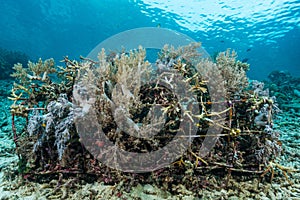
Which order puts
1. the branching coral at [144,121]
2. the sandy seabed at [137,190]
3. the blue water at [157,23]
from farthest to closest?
the blue water at [157,23] → the branching coral at [144,121] → the sandy seabed at [137,190]

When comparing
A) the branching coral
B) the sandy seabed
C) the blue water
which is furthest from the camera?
the blue water

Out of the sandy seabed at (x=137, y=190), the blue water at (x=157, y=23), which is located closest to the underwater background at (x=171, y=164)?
the sandy seabed at (x=137, y=190)

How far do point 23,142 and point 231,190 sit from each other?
3.26 meters

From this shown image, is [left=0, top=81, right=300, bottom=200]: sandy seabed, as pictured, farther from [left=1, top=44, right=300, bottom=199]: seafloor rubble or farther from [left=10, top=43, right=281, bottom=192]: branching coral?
[left=10, top=43, right=281, bottom=192]: branching coral

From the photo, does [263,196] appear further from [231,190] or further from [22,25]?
[22,25]

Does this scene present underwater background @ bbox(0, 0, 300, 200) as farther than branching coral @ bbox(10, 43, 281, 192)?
No

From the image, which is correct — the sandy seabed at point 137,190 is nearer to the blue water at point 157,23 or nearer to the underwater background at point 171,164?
the underwater background at point 171,164

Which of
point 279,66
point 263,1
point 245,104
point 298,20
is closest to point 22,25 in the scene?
point 263,1

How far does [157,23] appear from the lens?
3291cm

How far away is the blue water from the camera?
24625mm

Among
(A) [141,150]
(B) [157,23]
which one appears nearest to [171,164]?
(A) [141,150]

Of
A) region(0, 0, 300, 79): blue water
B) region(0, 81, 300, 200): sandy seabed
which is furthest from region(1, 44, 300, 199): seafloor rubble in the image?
region(0, 0, 300, 79): blue water

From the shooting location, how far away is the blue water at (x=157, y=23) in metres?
24.6

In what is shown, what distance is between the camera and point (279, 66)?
158 feet
